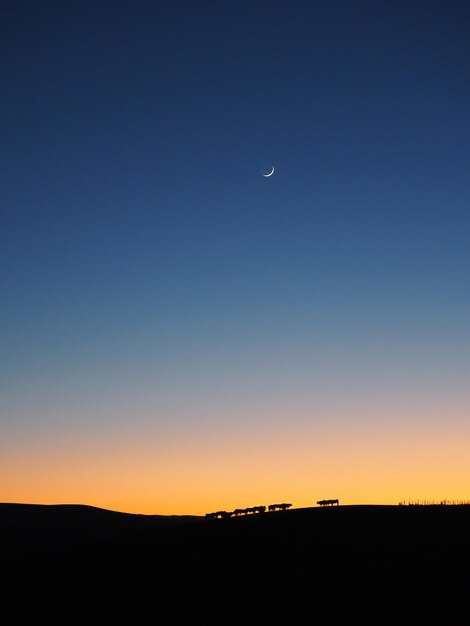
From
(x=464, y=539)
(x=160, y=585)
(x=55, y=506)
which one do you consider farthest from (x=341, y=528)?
(x=55, y=506)

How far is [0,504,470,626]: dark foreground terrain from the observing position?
22.2 meters

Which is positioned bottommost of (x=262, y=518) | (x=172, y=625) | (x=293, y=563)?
(x=172, y=625)

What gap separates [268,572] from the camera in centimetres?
2777

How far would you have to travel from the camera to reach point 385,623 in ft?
64.7

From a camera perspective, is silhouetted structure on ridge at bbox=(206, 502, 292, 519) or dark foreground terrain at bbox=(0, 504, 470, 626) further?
silhouetted structure on ridge at bbox=(206, 502, 292, 519)

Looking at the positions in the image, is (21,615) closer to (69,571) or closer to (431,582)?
(69,571)

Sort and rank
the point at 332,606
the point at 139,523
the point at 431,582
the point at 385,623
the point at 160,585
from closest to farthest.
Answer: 1. the point at 385,623
2. the point at 332,606
3. the point at 431,582
4. the point at 160,585
5. the point at 139,523

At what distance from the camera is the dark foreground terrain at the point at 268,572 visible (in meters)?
22.2

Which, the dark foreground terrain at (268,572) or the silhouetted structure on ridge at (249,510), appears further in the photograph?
the silhouetted structure on ridge at (249,510)

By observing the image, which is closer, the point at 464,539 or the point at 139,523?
the point at 464,539

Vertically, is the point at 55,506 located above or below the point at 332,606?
above

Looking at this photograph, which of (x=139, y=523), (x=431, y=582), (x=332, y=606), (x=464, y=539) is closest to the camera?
(x=332, y=606)

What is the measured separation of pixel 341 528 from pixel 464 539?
7.01m

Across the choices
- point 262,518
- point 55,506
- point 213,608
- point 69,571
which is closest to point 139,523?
point 55,506
